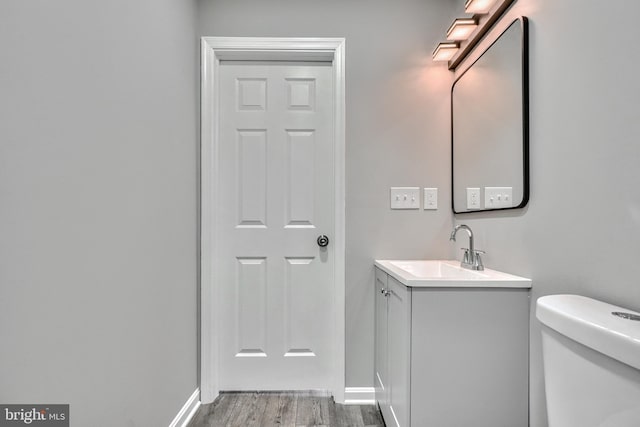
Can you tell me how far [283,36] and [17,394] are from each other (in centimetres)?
193

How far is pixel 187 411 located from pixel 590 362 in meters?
1.77

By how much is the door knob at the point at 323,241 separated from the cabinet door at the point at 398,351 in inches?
21.0

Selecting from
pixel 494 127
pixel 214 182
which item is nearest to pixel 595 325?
pixel 494 127

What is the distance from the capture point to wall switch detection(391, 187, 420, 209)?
1941 mm

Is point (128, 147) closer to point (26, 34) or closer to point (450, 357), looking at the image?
point (26, 34)

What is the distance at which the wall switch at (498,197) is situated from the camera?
134cm

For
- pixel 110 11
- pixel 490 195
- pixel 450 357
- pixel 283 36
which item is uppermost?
pixel 283 36

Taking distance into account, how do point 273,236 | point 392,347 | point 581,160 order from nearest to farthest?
point 581,160 → point 392,347 → point 273,236

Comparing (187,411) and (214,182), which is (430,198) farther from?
(187,411)

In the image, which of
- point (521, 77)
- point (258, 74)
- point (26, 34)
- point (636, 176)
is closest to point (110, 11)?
point (26, 34)

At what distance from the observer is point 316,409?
6.01 ft

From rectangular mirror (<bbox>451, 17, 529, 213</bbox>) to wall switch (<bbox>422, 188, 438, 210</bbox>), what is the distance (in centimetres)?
10

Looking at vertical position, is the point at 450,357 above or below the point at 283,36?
below

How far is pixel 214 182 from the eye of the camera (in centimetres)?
195
